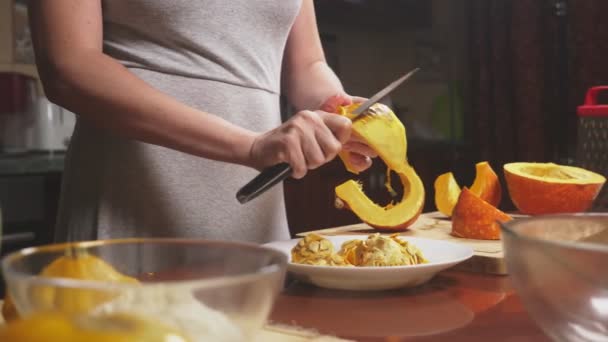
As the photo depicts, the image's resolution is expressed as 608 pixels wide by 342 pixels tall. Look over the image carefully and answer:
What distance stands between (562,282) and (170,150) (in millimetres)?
746

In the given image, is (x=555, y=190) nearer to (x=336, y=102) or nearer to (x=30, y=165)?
(x=336, y=102)

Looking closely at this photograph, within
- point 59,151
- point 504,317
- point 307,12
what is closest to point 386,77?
point 59,151

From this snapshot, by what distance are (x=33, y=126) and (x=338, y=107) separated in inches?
68.5

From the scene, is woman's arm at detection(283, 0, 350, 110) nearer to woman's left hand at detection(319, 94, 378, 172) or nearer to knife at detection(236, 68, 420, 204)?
woman's left hand at detection(319, 94, 378, 172)

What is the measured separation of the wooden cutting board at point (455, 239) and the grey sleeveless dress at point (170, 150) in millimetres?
164

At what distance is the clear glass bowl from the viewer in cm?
43

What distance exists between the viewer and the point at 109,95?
92 cm

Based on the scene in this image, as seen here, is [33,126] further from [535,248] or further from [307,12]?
[535,248]

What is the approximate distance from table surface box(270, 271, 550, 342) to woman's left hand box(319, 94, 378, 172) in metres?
0.26

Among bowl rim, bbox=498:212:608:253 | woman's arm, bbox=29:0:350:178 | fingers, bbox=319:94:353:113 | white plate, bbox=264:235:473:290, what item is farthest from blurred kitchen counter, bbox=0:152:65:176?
bowl rim, bbox=498:212:608:253

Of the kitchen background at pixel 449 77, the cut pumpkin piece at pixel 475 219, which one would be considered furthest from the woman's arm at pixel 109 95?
the kitchen background at pixel 449 77

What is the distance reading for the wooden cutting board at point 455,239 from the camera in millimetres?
865


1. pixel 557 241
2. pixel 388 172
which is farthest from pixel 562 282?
pixel 388 172

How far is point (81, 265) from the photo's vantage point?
439mm
